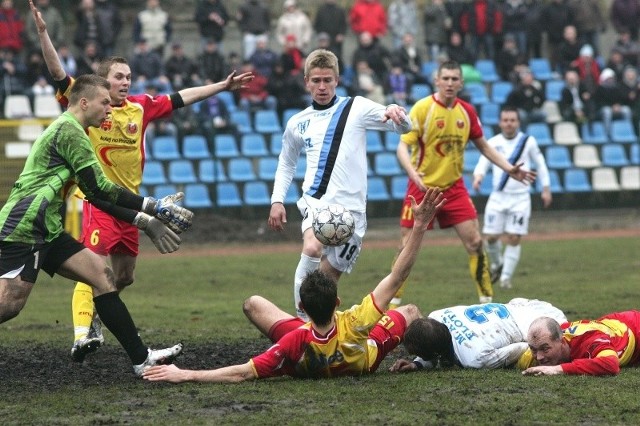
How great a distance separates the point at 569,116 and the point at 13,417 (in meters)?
20.7

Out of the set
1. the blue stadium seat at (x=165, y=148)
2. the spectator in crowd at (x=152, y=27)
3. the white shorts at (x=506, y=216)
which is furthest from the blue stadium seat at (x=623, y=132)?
the white shorts at (x=506, y=216)

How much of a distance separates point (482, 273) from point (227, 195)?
1140cm

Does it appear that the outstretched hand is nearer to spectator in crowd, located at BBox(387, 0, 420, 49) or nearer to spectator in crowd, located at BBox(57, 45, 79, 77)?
spectator in crowd, located at BBox(57, 45, 79, 77)

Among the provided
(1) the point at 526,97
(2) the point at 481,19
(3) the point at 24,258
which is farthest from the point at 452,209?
(2) the point at 481,19

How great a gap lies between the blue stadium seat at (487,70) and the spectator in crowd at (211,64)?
6232 mm

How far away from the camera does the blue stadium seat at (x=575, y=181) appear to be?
25312 mm

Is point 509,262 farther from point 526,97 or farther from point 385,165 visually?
point 526,97

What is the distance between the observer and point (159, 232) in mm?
8633

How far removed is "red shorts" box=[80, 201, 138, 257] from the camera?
995cm

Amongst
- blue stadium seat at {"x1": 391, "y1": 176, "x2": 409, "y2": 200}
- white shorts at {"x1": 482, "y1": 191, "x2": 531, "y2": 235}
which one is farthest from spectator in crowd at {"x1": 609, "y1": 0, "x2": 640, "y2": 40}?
white shorts at {"x1": 482, "y1": 191, "x2": 531, "y2": 235}

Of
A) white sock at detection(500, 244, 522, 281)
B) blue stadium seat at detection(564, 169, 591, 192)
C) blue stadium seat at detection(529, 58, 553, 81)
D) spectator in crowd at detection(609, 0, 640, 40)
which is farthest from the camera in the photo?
spectator in crowd at detection(609, 0, 640, 40)

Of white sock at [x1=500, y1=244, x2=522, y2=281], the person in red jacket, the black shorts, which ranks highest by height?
the black shorts

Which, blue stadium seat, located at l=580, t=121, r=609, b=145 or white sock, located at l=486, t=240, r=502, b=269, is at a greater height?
blue stadium seat, located at l=580, t=121, r=609, b=145

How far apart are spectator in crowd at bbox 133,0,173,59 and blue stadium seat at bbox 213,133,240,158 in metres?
2.71
